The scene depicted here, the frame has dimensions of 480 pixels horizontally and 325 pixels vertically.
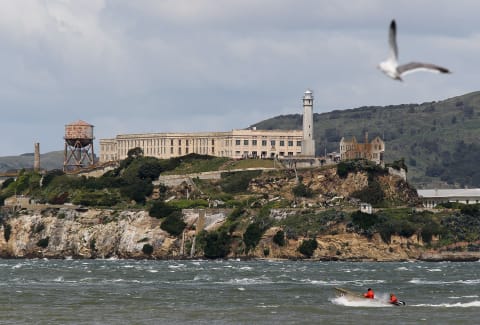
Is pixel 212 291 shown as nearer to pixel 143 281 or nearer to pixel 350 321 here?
pixel 143 281

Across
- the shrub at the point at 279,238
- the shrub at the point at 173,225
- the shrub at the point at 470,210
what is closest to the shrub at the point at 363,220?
the shrub at the point at 279,238

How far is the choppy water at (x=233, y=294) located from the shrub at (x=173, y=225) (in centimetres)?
3202

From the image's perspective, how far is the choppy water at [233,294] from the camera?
278 ft

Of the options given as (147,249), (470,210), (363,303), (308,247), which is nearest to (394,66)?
(363,303)

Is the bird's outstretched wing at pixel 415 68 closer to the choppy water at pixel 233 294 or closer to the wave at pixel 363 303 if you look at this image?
the choppy water at pixel 233 294

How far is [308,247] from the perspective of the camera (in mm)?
184125

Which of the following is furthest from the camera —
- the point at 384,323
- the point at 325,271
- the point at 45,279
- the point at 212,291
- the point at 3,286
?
the point at 325,271

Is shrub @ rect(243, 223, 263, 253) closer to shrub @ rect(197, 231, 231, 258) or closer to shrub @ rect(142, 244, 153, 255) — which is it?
shrub @ rect(197, 231, 231, 258)

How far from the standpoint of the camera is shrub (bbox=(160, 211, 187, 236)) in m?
196

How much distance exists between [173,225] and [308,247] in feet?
76.1

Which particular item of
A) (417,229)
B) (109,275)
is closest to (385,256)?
(417,229)

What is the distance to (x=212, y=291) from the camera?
361 ft

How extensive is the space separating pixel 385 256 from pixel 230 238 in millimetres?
22958

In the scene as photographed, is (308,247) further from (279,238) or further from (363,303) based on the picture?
(363,303)
